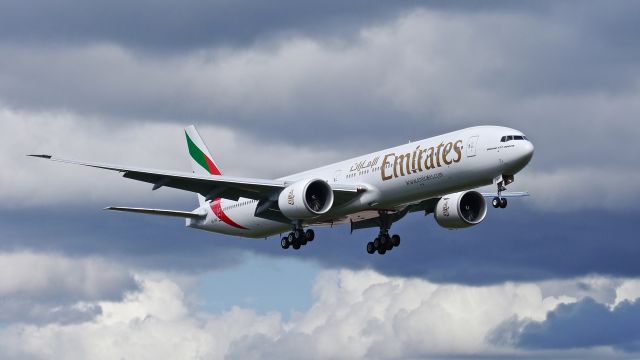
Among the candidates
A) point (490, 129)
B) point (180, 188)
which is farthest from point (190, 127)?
point (490, 129)

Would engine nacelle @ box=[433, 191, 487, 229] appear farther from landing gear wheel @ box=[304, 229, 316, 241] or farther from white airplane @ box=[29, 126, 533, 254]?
landing gear wheel @ box=[304, 229, 316, 241]

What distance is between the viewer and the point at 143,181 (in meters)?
74.7

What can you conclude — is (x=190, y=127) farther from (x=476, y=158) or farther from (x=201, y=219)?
(x=476, y=158)

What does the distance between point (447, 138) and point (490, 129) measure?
2474mm

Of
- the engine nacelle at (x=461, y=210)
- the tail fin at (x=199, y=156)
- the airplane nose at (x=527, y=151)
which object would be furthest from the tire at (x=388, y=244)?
the tail fin at (x=199, y=156)

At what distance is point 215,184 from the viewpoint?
75500mm

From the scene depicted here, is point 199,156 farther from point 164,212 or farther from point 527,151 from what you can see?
point 527,151

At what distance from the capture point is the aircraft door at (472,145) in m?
68.8

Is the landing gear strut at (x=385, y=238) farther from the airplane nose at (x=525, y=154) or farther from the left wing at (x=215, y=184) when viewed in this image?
the airplane nose at (x=525, y=154)

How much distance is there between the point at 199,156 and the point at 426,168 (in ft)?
90.7

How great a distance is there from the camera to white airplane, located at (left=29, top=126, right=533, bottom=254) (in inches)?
2709

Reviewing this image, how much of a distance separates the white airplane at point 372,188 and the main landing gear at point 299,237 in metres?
0.06

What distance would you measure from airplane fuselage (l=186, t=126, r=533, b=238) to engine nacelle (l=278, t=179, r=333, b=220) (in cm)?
151

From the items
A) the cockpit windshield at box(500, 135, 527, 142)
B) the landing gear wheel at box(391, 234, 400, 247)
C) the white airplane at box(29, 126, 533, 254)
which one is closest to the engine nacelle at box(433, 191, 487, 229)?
the white airplane at box(29, 126, 533, 254)
